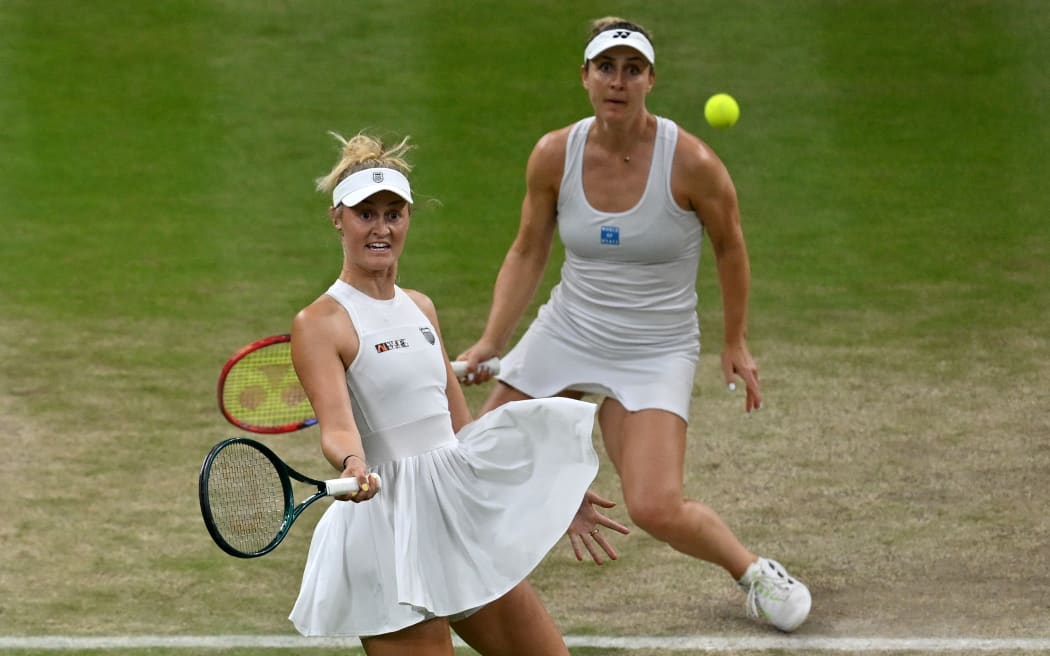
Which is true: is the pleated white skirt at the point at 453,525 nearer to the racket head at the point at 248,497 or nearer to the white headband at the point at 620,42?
the racket head at the point at 248,497

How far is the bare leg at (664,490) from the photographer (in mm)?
5789

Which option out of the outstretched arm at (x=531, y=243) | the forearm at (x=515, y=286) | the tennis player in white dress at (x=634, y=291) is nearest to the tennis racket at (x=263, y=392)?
the tennis player in white dress at (x=634, y=291)

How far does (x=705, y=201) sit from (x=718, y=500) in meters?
1.88

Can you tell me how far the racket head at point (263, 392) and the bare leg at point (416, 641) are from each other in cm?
97

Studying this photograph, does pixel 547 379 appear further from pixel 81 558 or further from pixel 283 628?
pixel 81 558

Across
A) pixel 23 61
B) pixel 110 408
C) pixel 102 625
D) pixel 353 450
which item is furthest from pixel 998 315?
pixel 23 61

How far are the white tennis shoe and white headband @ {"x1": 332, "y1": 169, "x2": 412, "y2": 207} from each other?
227 centimetres

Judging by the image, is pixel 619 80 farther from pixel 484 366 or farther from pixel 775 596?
pixel 775 596

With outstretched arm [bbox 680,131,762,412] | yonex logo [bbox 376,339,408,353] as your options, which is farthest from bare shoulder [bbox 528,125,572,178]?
yonex logo [bbox 376,339,408,353]

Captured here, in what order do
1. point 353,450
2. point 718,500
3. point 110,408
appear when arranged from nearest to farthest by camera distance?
point 353,450, point 718,500, point 110,408

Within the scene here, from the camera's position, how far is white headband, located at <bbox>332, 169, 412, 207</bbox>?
4449mm

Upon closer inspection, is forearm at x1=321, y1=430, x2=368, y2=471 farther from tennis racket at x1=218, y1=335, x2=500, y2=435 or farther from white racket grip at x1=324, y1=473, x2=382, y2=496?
tennis racket at x1=218, y1=335, x2=500, y2=435

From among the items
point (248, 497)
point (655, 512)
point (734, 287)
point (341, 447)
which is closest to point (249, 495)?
point (248, 497)

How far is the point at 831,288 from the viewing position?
409 inches
